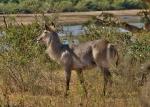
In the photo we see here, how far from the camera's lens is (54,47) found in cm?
1273

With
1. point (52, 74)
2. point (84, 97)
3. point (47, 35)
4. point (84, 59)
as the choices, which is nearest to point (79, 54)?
point (84, 59)

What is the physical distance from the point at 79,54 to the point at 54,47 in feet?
2.44

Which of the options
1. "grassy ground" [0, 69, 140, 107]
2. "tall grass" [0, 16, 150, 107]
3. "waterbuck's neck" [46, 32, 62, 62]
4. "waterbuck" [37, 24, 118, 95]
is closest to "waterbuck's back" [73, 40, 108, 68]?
"waterbuck" [37, 24, 118, 95]

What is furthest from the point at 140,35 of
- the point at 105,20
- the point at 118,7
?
the point at 118,7

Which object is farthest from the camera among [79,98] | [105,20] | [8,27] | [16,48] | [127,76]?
[105,20]

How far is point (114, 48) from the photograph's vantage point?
1200cm

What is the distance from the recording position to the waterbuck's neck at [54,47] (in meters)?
12.6

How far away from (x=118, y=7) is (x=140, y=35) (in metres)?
41.9

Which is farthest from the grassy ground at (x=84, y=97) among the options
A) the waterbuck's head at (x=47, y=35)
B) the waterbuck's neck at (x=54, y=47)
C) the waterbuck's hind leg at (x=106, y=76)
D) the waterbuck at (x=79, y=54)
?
the waterbuck's head at (x=47, y=35)

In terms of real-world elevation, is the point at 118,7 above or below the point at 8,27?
below

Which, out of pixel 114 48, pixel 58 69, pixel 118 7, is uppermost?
pixel 114 48

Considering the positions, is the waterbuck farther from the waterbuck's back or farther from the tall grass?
the tall grass

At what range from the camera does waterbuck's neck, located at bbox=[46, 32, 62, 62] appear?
12625mm

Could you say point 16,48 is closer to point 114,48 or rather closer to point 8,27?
point 8,27
